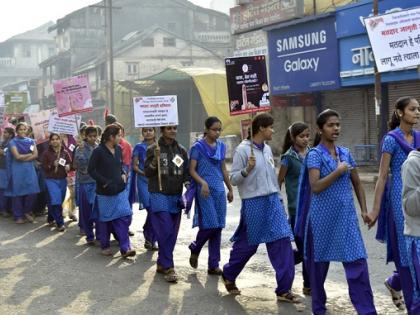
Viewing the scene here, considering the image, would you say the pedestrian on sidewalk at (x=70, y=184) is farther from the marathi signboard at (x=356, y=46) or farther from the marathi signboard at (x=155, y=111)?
the marathi signboard at (x=356, y=46)

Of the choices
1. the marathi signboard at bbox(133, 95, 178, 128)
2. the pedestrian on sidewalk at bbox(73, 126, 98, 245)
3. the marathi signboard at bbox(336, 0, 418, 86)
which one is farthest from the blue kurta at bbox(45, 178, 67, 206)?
the marathi signboard at bbox(336, 0, 418, 86)

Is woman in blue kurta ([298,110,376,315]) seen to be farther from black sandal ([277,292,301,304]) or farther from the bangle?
the bangle

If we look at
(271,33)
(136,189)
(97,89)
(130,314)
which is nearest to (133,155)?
(136,189)

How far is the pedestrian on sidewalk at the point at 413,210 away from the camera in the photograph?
385cm

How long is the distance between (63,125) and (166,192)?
4.22 metres

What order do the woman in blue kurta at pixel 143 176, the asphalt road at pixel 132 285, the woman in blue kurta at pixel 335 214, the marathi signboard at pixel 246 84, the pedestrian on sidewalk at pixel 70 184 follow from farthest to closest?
the pedestrian on sidewalk at pixel 70 184, the woman in blue kurta at pixel 143 176, the marathi signboard at pixel 246 84, the asphalt road at pixel 132 285, the woman in blue kurta at pixel 335 214

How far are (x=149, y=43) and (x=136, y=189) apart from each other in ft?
122

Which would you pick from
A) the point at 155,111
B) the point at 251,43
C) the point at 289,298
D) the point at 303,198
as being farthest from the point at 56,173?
the point at 251,43

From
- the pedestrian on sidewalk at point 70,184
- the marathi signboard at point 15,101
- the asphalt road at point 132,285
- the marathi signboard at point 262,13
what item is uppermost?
the marathi signboard at point 262,13

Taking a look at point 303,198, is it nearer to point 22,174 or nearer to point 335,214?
point 335,214

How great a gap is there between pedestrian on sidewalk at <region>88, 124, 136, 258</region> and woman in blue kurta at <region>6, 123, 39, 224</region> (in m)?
3.28

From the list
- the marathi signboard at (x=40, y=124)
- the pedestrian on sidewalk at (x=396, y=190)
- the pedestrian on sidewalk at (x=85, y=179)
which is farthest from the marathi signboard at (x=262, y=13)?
the pedestrian on sidewalk at (x=396, y=190)

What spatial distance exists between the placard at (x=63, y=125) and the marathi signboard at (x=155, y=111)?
3.28 meters

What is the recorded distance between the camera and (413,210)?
392 cm
